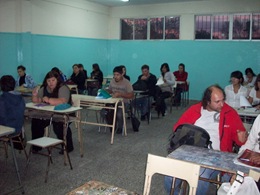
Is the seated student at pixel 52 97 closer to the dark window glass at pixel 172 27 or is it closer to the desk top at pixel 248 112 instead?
the desk top at pixel 248 112

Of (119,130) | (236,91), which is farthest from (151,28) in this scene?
(236,91)

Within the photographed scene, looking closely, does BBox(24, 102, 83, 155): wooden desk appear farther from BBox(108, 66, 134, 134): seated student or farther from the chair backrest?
the chair backrest

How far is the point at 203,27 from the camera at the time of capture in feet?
31.2

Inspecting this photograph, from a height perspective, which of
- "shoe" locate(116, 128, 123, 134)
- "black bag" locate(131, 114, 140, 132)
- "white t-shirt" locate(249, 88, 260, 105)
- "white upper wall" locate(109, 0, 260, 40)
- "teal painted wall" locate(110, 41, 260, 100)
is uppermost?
"white upper wall" locate(109, 0, 260, 40)

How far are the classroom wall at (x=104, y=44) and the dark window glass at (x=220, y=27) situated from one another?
0.75 feet

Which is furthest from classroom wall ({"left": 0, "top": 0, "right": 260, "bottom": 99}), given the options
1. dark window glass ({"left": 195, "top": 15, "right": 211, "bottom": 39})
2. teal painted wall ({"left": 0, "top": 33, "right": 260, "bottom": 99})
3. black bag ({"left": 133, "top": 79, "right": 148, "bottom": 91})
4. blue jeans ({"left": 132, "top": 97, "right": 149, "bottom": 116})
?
blue jeans ({"left": 132, "top": 97, "right": 149, "bottom": 116})

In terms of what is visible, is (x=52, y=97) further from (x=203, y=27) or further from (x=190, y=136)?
(x=203, y=27)

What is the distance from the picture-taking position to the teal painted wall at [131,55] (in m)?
7.64

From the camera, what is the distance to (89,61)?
10.2 meters

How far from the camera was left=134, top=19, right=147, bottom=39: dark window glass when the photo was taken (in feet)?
34.4

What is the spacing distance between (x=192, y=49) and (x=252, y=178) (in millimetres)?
8232

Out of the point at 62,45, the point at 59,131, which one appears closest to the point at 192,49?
the point at 62,45

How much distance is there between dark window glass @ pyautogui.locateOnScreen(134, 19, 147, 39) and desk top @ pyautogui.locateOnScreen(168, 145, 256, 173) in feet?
27.7

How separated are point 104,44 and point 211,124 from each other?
8.65m
